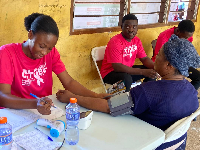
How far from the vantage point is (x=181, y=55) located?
1.24m

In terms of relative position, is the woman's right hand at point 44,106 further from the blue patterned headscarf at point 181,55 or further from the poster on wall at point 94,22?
the poster on wall at point 94,22

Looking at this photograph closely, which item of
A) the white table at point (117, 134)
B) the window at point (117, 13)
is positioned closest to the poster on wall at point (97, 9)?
the window at point (117, 13)

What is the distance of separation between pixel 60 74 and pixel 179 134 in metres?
1.03

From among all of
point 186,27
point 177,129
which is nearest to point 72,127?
point 177,129

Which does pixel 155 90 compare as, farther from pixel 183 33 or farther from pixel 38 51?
pixel 183 33

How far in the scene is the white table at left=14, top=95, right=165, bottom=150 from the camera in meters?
1.08

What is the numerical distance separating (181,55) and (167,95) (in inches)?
9.1

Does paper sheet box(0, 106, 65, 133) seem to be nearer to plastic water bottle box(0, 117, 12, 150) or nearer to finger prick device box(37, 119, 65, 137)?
finger prick device box(37, 119, 65, 137)

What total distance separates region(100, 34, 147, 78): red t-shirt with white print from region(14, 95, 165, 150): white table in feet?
4.98

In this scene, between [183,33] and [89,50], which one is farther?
[183,33]

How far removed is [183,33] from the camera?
3281mm

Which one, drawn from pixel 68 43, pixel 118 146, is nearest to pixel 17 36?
pixel 68 43

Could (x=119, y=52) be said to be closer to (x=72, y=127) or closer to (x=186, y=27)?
(x=186, y=27)

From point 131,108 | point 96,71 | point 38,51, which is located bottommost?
point 96,71
